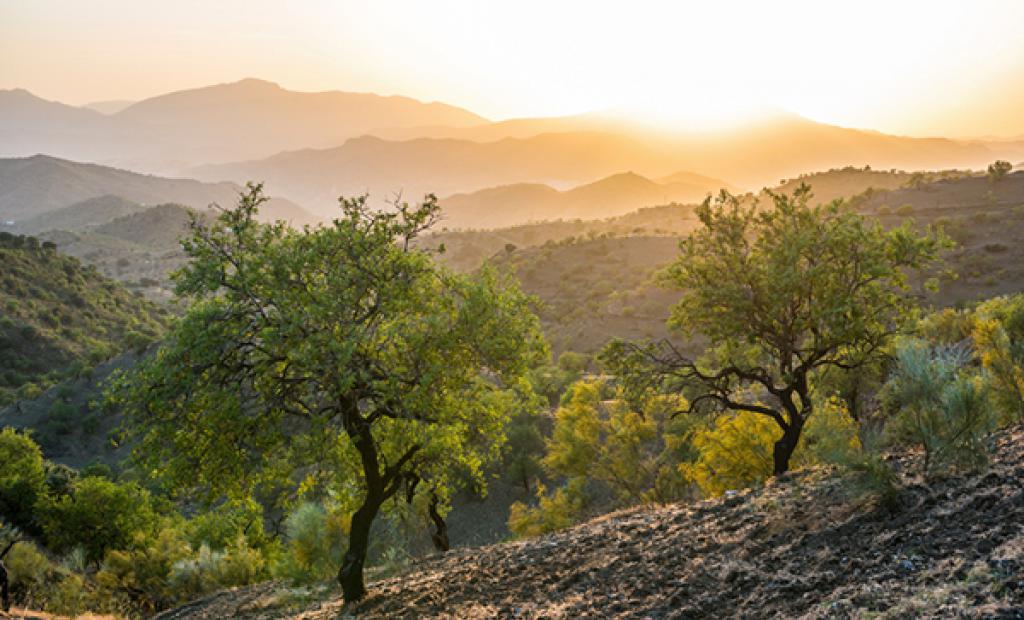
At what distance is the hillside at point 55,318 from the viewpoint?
63.1m

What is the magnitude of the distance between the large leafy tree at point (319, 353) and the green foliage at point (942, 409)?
20.0ft

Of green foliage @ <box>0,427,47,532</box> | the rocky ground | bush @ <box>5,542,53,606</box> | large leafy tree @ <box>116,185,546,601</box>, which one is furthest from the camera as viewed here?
green foliage @ <box>0,427,47,532</box>

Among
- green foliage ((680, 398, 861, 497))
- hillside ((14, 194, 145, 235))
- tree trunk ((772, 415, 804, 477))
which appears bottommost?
green foliage ((680, 398, 861, 497))

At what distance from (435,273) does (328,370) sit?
313 cm

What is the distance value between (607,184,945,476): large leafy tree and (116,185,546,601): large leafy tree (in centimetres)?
461

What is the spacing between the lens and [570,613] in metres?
8.64

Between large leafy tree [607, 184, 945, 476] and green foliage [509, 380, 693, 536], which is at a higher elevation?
large leafy tree [607, 184, 945, 476]

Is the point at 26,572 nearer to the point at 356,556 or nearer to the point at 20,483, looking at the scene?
the point at 20,483

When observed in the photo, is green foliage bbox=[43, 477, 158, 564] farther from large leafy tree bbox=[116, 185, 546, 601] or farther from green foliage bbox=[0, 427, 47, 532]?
large leafy tree bbox=[116, 185, 546, 601]

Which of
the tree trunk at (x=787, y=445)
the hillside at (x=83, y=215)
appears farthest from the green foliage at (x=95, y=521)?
the hillside at (x=83, y=215)

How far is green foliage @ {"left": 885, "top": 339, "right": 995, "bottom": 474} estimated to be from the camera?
8.83 m

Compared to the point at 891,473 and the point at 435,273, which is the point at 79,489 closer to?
the point at 435,273

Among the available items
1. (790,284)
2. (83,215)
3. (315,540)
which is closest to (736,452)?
(790,284)

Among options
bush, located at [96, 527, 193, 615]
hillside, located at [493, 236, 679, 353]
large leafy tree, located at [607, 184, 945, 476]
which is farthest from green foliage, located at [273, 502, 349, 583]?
hillside, located at [493, 236, 679, 353]
